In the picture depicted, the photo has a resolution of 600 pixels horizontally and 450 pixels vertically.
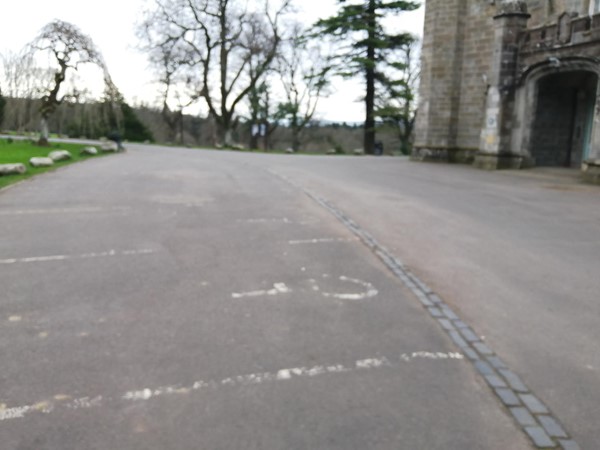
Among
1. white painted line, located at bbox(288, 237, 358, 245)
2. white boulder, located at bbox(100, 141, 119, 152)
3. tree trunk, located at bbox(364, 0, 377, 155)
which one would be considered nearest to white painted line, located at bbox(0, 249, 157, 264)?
white painted line, located at bbox(288, 237, 358, 245)

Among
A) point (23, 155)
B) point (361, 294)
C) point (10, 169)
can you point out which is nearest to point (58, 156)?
point (23, 155)

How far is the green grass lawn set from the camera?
14.9m

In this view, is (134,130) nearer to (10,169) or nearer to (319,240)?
(10,169)

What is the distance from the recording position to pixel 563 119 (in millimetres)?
22094

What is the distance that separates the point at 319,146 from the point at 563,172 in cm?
4285

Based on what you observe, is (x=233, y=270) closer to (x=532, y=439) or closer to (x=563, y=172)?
(x=532, y=439)

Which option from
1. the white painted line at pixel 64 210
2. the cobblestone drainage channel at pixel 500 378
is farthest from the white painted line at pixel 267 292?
the white painted line at pixel 64 210

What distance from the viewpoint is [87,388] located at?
3.62 m

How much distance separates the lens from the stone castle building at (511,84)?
728 inches

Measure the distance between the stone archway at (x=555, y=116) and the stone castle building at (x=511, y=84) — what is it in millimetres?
39

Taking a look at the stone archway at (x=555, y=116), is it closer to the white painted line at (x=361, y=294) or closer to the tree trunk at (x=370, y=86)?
the white painted line at (x=361, y=294)

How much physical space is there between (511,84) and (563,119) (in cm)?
315

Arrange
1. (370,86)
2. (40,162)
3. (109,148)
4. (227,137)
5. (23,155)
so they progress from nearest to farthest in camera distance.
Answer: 1. (40,162)
2. (23,155)
3. (109,148)
4. (370,86)
5. (227,137)

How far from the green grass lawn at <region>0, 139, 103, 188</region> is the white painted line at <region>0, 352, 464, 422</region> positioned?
11383 mm
